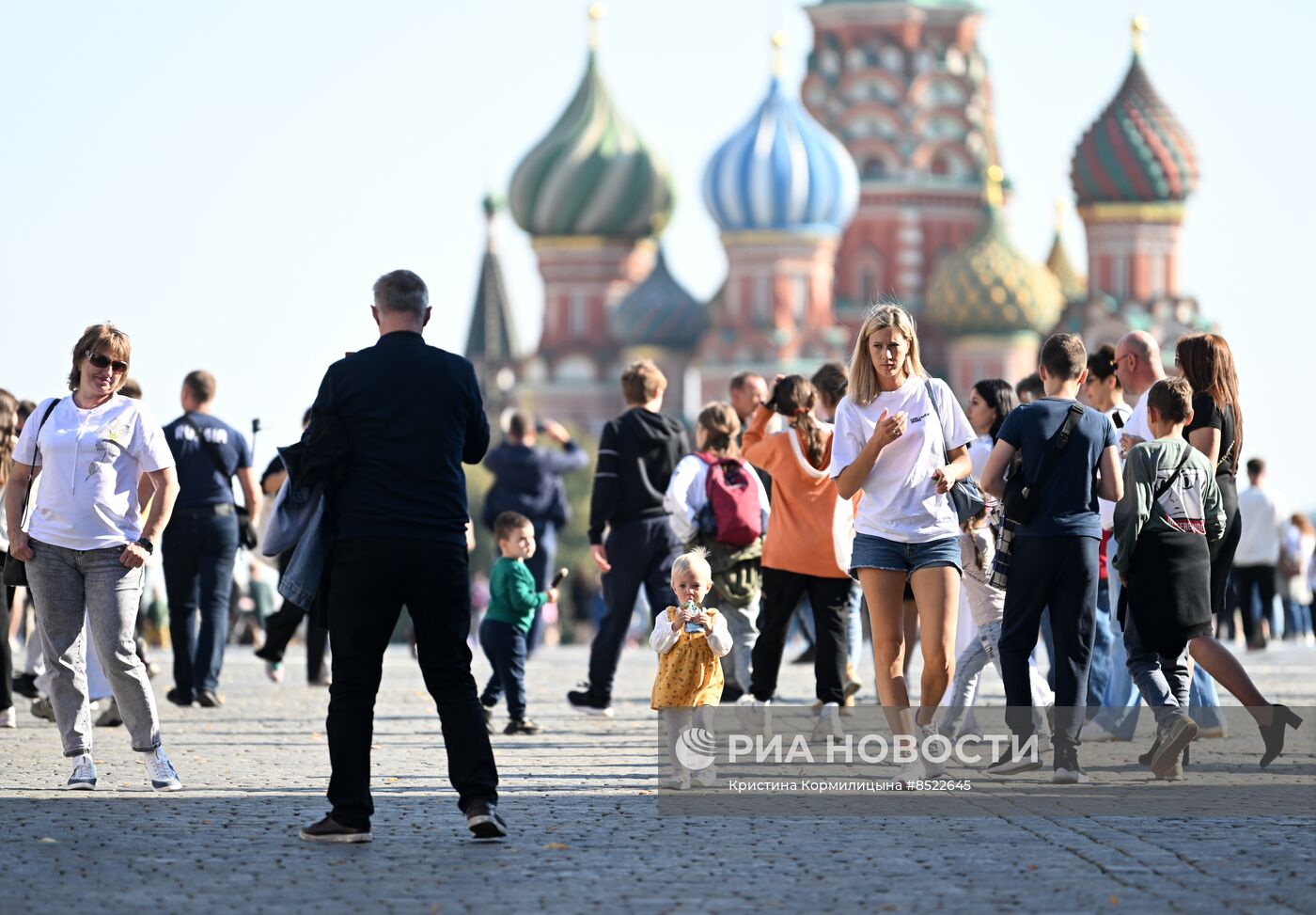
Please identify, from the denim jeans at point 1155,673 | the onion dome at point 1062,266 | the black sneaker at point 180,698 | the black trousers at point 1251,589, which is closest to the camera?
the denim jeans at point 1155,673

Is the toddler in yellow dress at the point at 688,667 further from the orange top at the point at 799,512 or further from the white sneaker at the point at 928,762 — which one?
the orange top at the point at 799,512

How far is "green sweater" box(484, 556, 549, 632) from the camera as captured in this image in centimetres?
1245

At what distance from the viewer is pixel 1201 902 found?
700 cm

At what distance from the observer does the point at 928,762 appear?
9.80m

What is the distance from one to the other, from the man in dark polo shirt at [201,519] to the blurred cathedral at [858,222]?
61.4m

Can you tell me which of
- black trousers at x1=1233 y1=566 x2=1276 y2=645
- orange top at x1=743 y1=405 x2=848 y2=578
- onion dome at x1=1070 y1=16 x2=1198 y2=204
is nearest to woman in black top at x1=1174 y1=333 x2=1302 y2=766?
orange top at x1=743 y1=405 x2=848 y2=578

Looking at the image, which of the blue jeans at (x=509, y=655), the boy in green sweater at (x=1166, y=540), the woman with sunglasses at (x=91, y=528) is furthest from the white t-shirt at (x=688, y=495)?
the woman with sunglasses at (x=91, y=528)

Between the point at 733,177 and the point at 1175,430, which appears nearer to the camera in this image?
the point at 1175,430

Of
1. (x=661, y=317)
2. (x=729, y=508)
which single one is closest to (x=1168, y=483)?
(x=729, y=508)

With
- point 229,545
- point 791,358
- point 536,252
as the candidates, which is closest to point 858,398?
point 229,545

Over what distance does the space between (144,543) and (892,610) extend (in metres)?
2.46

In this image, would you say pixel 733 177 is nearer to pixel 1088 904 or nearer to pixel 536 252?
pixel 536 252

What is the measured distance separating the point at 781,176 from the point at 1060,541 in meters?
67.9

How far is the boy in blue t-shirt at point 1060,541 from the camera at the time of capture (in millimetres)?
9641
